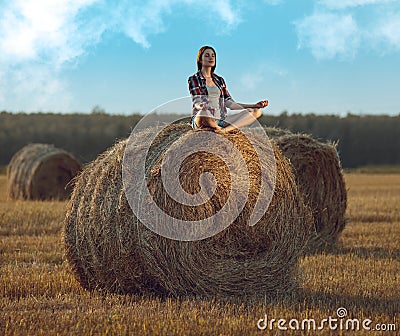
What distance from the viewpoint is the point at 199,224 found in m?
6.64

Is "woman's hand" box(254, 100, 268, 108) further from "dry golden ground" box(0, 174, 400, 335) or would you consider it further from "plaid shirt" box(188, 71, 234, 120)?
"dry golden ground" box(0, 174, 400, 335)

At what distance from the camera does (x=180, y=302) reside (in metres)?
6.21

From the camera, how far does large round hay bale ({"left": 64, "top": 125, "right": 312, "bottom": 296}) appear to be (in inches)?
251

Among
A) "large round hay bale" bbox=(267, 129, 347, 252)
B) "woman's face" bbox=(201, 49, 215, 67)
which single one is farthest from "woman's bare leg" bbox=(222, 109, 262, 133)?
"large round hay bale" bbox=(267, 129, 347, 252)

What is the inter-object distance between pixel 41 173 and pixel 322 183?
8.71 meters

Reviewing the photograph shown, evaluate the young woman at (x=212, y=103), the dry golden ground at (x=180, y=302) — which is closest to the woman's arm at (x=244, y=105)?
the young woman at (x=212, y=103)

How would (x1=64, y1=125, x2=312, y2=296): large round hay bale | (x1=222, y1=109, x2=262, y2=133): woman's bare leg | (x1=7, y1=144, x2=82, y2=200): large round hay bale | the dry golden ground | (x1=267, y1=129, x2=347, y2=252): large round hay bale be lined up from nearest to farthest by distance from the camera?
the dry golden ground → (x1=64, y1=125, x2=312, y2=296): large round hay bale → (x1=222, y1=109, x2=262, y2=133): woman's bare leg → (x1=267, y1=129, x2=347, y2=252): large round hay bale → (x1=7, y1=144, x2=82, y2=200): large round hay bale

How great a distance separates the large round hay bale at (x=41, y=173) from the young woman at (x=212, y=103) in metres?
10.9

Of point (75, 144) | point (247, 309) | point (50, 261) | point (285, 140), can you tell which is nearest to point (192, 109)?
point (247, 309)

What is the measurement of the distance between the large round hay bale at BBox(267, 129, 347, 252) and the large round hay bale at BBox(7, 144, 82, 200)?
8.03 m

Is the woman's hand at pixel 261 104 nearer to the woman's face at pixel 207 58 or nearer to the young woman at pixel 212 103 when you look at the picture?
the young woman at pixel 212 103

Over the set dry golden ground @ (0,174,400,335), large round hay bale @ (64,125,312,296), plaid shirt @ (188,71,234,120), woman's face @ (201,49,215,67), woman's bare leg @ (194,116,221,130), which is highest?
woman's face @ (201,49,215,67)

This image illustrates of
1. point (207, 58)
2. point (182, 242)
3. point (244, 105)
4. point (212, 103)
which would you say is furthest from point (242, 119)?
point (182, 242)

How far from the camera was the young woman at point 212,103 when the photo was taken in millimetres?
6586
